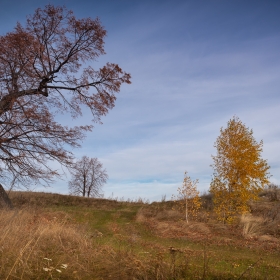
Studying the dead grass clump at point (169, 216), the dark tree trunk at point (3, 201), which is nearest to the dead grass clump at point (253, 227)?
the dead grass clump at point (169, 216)

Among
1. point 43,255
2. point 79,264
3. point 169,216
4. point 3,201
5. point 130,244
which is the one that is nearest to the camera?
point 79,264

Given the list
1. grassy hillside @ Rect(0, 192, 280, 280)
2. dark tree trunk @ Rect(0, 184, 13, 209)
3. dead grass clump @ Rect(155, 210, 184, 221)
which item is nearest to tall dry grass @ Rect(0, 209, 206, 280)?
grassy hillside @ Rect(0, 192, 280, 280)

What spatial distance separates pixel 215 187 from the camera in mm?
18266

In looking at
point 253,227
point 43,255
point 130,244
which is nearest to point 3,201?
point 130,244

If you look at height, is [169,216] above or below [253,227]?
above

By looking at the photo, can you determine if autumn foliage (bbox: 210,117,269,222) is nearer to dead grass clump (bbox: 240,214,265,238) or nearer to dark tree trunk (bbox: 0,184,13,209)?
dead grass clump (bbox: 240,214,265,238)

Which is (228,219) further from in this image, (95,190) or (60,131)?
(95,190)

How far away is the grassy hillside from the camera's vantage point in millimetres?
5695

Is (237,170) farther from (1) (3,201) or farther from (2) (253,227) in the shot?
(1) (3,201)

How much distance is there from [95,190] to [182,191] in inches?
839

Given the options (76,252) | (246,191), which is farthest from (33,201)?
(76,252)

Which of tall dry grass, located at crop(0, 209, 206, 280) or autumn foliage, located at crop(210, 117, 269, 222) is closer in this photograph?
tall dry grass, located at crop(0, 209, 206, 280)

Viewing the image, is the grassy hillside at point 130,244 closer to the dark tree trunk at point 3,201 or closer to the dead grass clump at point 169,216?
the dead grass clump at point 169,216

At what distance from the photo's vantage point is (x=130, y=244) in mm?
9258
